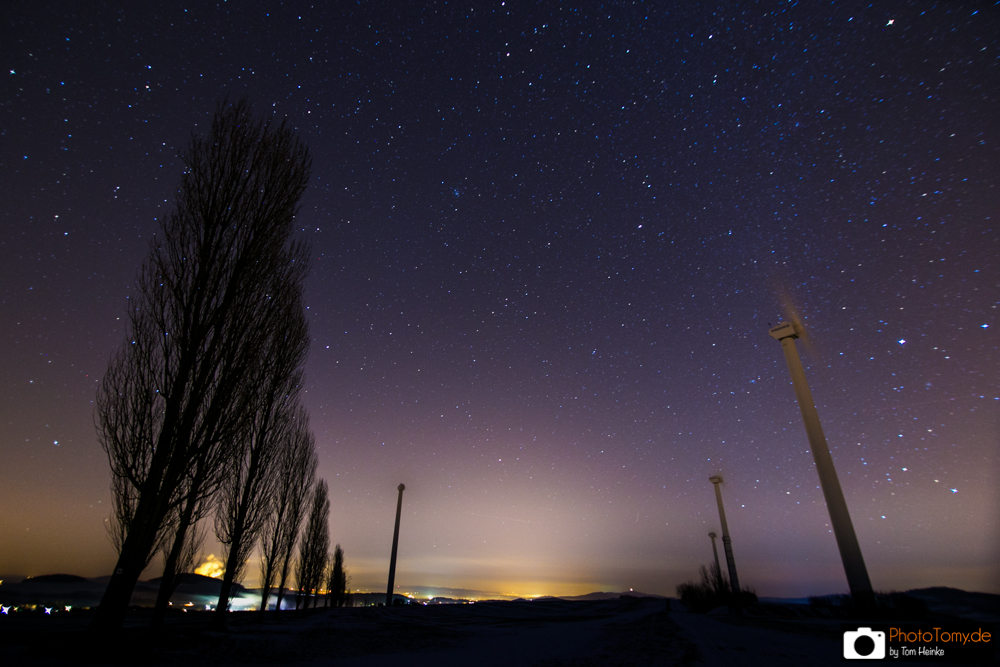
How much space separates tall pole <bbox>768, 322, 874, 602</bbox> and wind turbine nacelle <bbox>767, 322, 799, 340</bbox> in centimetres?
118

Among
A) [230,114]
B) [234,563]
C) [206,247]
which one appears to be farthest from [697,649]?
[230,114]

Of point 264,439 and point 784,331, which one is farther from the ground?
point 784,331

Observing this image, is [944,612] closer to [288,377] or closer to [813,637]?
[813,637]

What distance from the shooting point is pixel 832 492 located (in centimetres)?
2784

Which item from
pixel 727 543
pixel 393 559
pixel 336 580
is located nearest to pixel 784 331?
pixel 727 543

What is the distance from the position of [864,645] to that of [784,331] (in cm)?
3223

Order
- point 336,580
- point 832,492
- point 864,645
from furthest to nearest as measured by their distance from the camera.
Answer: point 336,580
point 832,492
point 864,645

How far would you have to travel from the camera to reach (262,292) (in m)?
9.02

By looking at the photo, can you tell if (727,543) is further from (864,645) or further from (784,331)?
(864,645)

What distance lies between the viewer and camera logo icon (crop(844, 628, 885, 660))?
765cm

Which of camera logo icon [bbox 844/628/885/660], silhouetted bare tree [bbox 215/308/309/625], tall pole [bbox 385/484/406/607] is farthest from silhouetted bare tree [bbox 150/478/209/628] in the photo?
tall pole [bbox 385/484/406/607]

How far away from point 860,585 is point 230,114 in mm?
38219

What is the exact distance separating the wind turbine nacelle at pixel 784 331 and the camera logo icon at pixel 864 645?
31445 millimetres

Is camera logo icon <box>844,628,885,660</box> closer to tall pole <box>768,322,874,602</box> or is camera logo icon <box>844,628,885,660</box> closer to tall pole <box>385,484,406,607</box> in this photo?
tall pole <box>768,322,874,602</box>
